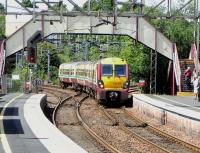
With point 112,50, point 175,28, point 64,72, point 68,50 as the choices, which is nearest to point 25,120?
point 175,28

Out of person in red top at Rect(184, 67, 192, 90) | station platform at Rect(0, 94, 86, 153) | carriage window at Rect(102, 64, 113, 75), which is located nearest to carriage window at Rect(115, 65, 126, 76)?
carriage window at Rect(102, 64, 113, 75)

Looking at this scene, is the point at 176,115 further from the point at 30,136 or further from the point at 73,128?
the point at 30,136

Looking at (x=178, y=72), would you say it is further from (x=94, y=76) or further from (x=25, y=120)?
(x=25, y=120)

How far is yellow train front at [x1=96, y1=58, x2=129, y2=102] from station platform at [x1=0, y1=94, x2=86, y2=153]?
10.3 m

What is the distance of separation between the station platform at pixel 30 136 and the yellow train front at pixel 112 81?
10291 millimetres

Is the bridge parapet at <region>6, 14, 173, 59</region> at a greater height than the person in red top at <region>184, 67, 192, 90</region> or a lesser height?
greater

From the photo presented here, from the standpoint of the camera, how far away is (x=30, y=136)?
16.2 metres

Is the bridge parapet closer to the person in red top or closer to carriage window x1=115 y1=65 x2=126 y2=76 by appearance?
the person in red top

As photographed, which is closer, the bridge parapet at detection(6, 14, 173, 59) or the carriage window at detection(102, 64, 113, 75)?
the carriage window at detection(102, 64, 113, 75)

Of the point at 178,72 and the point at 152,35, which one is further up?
the point at 152,35

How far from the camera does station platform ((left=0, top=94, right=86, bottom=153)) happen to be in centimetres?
1373

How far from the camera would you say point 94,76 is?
36969mm

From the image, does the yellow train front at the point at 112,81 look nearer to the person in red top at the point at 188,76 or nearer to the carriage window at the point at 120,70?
the carriage window at the point at 120,70

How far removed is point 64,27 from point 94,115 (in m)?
11.6
